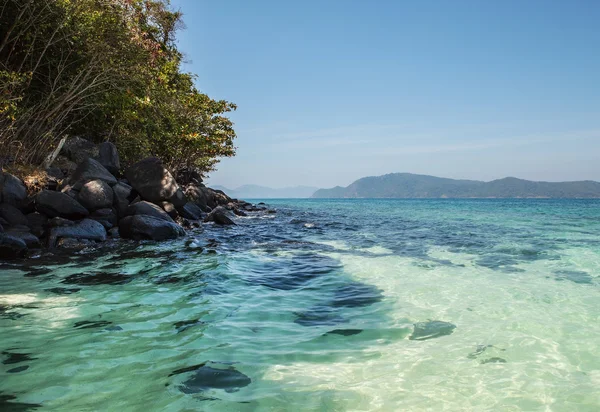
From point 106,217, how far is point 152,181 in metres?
3.08

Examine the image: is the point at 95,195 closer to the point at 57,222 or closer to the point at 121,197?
the point at 121,197

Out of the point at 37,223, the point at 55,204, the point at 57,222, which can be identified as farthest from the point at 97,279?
the point at 55,204

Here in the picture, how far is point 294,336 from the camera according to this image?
15.2 feet

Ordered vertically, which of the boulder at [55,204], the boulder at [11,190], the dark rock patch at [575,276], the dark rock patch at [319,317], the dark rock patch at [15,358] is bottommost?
the dark rock patch at [575,276]

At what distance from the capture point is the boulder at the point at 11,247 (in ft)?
29.4

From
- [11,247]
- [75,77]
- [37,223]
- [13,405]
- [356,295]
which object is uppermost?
[75,77]

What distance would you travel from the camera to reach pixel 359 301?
6309 mm

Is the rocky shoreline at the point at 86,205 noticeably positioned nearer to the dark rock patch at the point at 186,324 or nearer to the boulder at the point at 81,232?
the boulder at the point at 81,232

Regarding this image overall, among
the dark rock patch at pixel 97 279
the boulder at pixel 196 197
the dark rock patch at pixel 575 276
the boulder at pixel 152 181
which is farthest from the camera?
the boulder at pixel 196 197

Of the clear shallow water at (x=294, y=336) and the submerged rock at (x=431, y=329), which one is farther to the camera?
the submerged rock at (x=431, y=329)

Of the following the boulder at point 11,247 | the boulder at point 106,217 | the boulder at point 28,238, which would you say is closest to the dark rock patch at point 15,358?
the boulder at point 11,247

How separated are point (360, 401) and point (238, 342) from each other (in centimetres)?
169

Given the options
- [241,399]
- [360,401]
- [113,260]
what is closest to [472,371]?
[360,401]

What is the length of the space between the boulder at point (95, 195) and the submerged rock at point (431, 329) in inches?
451
